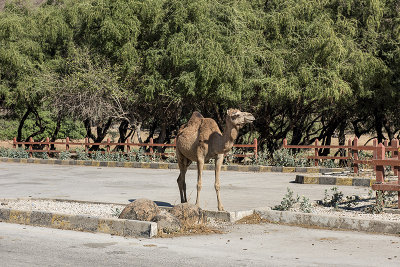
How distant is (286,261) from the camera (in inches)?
317

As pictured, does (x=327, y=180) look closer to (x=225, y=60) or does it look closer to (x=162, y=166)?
(x=225, y=60)

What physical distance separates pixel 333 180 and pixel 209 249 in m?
11.2

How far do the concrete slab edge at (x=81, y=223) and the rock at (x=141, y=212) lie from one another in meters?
0.29

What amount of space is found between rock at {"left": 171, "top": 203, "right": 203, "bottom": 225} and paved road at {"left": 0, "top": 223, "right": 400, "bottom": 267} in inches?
21.9

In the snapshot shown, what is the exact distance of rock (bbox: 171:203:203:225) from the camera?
33.9ft

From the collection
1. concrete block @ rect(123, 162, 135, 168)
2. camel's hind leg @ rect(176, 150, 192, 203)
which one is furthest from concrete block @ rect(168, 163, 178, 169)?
camel's hind leg @ rect(176, 150, 192, 203)

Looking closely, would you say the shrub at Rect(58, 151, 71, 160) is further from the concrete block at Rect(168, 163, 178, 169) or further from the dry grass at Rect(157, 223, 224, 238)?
the dry grass at Rect(157, 223, 224, 238)

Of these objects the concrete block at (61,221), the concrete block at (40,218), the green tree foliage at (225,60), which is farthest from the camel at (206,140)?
the green tree foliage at (225,60)

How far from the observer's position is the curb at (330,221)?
1021cm

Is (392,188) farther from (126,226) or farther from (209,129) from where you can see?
(126,226)

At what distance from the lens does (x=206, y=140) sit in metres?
11.8

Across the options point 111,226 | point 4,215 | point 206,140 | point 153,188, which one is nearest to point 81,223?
point 111,226

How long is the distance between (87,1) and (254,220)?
23929 mm

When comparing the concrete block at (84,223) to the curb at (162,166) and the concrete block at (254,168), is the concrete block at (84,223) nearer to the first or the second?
the curb at (162,166)
